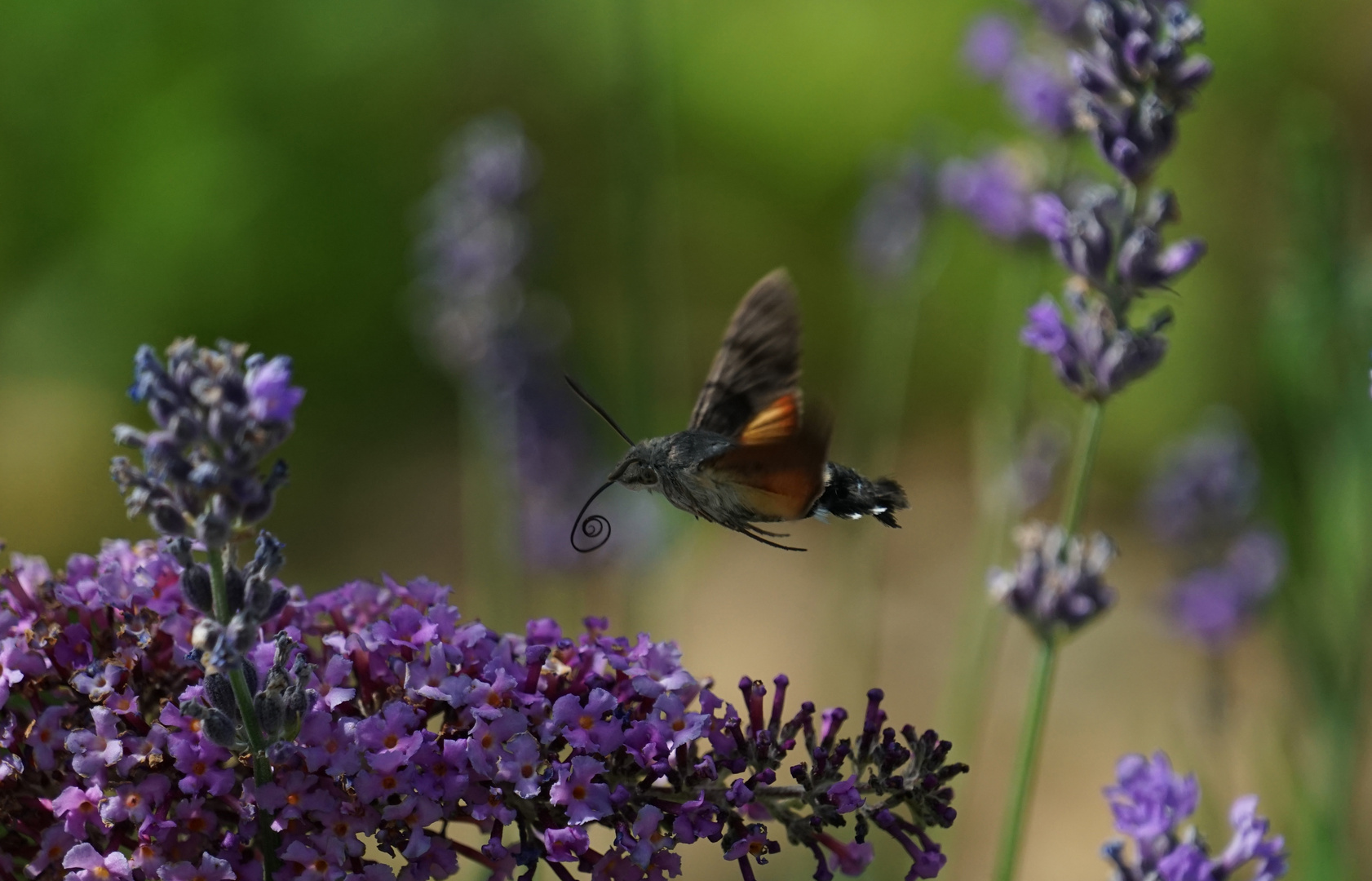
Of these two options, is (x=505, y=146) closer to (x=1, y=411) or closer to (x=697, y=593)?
(x=697, y=593)

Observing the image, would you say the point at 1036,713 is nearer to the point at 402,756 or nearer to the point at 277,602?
the point at 402,756

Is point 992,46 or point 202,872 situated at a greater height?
point 992,46

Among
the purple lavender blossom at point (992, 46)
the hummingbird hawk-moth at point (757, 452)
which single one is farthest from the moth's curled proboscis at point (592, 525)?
the purple lavender blossom at point (992, 46)

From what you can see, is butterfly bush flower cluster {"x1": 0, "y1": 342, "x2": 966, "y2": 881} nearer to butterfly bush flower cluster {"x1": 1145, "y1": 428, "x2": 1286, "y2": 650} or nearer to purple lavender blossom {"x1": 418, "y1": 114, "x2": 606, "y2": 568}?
butterfly bush flower cluster {"x1": 1145, "y1": 428, "x2": 1286, "y2": 650}

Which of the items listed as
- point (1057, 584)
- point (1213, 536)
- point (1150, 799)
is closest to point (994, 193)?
point (1213, 536)

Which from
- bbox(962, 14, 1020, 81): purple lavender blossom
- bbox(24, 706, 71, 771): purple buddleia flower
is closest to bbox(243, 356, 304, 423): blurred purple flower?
bbox(24, 706, 71, 771): purple buddleia flower

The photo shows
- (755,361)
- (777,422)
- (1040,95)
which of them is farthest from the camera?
(1040,95)

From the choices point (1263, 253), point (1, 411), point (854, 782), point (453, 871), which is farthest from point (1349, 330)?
point (1, 411)
